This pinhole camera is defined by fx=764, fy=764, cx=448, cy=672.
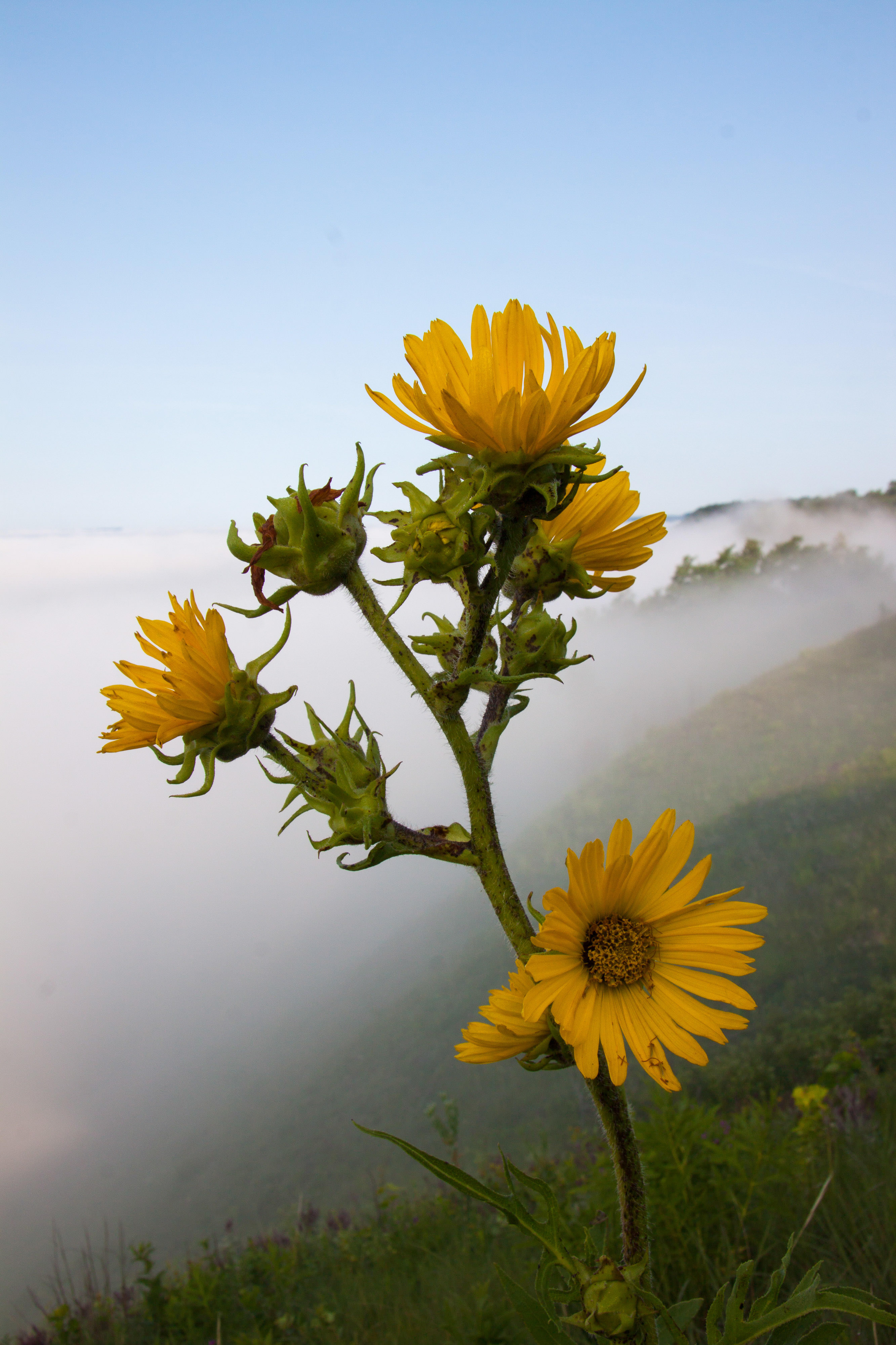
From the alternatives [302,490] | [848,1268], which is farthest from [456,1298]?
[302,490]

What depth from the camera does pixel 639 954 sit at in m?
1.45

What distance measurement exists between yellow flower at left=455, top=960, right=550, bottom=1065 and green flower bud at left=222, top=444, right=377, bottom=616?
0.86 metres

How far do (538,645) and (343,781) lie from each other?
0.49 meters

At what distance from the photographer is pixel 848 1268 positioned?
9.36 feet

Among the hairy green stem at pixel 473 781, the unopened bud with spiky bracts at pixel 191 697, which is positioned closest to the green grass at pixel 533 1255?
the hairy green stem at pixel 473 781

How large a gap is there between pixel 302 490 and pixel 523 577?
0.54 m

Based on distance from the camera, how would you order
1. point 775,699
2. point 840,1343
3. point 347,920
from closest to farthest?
point 840,1343 → point 775,699 → point 347,920

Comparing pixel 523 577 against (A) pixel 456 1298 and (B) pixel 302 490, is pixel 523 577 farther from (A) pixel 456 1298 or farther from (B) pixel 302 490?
(A) pixel 456 1298

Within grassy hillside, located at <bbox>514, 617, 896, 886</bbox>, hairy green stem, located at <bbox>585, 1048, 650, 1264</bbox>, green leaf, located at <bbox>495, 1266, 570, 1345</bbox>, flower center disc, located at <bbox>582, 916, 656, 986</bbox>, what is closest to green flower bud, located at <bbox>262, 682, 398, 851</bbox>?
flower center disc, located at <bbox>582, 916, 656, 986</bbox>

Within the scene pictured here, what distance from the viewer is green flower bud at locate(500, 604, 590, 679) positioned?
1.59 metres

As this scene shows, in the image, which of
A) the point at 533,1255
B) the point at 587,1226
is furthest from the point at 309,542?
the point at 533,1255

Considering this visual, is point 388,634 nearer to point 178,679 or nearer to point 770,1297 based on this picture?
point 178,679

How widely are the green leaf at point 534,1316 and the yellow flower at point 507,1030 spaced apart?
0.40 meters

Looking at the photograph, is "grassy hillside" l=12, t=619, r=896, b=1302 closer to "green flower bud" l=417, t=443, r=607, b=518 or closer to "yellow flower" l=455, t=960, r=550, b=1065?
"yellow flower" l=455, t=960, r=550, b=1065
